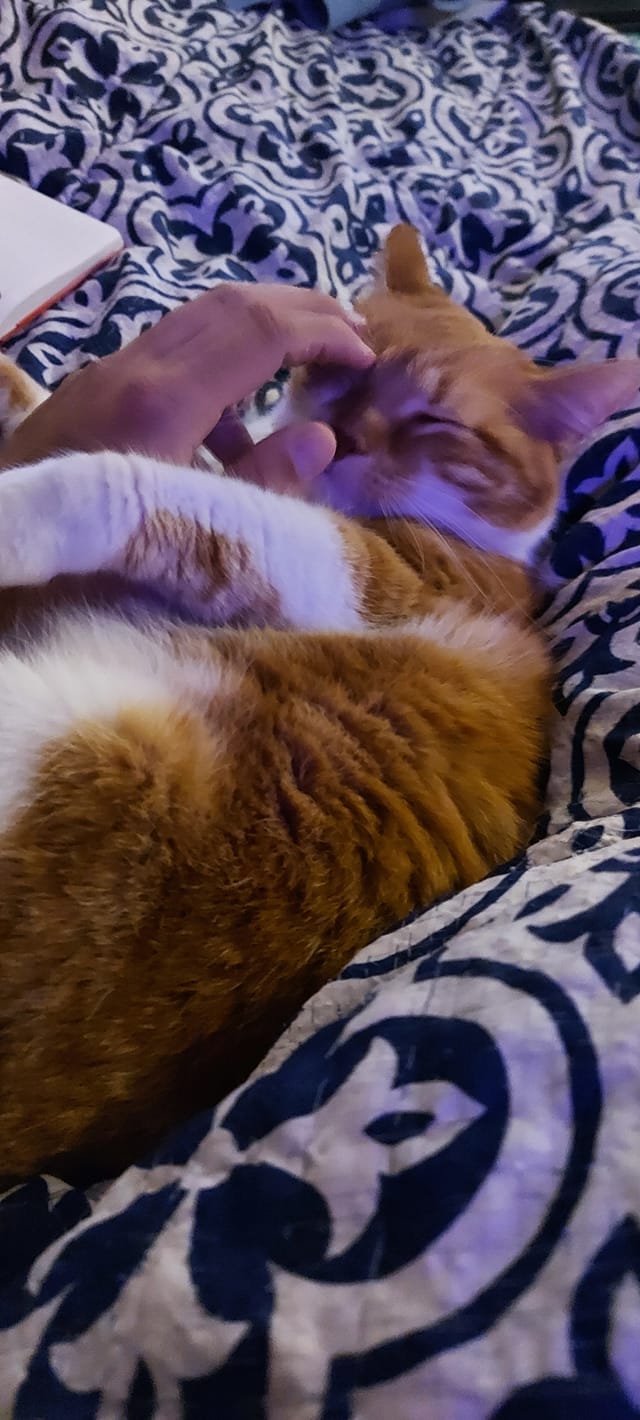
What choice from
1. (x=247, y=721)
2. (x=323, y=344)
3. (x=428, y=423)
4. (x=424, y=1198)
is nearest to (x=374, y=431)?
(x=428, y=423)

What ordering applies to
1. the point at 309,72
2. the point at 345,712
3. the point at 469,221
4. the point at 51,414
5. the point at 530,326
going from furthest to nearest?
1. the point at 309,72
2. the point at 469,221
3. the point at 530,326
4. the point at 51,414
5. the point at 345,712

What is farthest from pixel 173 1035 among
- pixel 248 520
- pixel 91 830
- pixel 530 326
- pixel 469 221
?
pixel 469 221

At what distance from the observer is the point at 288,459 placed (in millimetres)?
1120

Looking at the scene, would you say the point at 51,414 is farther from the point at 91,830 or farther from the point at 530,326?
the point at 530,326

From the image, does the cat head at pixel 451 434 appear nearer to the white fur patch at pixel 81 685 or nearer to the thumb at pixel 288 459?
the thumb at pixel 288 459

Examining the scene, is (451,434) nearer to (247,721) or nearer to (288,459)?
(288,459)

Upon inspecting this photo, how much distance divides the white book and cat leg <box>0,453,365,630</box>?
1.97 feet

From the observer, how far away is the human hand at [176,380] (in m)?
0.98

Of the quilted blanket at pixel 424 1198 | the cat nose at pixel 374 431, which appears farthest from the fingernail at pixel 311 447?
the quilted blanket at pixel 424 1198

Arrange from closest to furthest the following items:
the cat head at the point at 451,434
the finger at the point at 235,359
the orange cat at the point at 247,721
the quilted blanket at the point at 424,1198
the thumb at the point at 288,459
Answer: the quilted blanket at the point at 424,1198
the orange cat at the point at 247,721
the finger at the point at 235,359
the thumb at the point at 288,459
the cat head at the point at 451,434

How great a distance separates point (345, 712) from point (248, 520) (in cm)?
23

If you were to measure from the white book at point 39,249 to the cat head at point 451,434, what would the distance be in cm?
43

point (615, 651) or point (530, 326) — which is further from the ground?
point (530, 326)

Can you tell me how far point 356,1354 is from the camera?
427 millimetres
